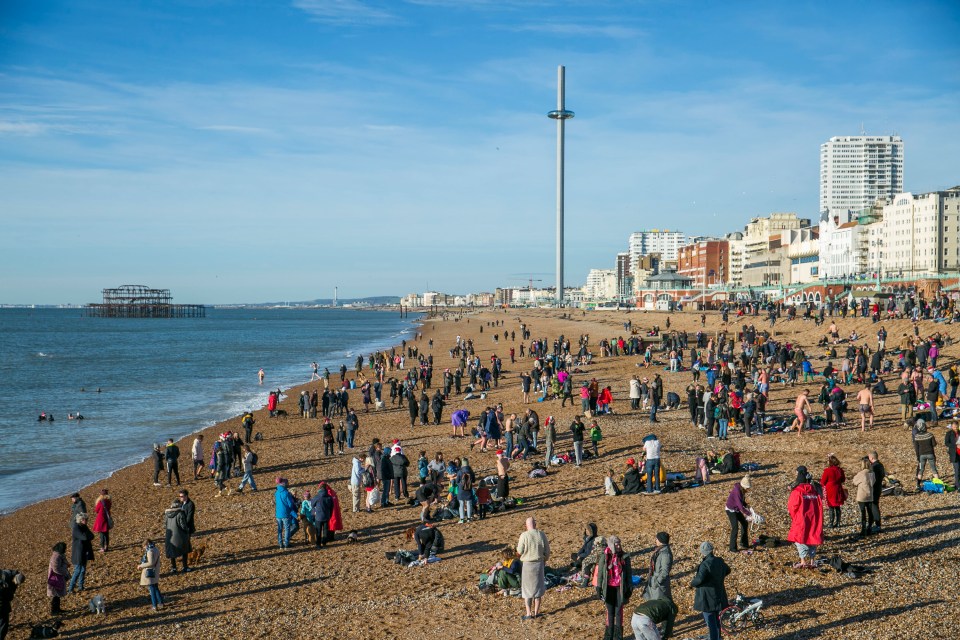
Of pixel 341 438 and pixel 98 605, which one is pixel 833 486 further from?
pixel 341 438

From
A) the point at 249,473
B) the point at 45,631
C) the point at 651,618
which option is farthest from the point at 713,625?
the point at 249,473

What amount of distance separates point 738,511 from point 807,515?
1.00 m

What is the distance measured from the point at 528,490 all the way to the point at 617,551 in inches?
297

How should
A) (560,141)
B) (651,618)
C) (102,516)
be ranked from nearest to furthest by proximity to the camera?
(651,618) → (102,516) → (560,141)

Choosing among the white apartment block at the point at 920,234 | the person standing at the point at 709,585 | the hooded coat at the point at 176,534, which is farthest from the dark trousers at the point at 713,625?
the white apartment block at the point at 920,234

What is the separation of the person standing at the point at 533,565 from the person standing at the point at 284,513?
Answer: 5.22 m

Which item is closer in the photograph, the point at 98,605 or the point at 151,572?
the point at 151,572

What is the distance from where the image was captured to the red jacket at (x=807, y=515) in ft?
32.2

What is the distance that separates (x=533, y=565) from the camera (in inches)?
364

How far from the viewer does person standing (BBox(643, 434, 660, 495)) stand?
14484 mm

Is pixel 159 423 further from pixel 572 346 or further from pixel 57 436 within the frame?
pixel 572 346

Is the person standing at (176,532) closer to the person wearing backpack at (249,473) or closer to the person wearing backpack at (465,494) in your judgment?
the person wearing backpack at (465,494)

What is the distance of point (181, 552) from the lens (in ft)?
39.5

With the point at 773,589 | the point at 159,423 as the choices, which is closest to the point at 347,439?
the point at 159,423
